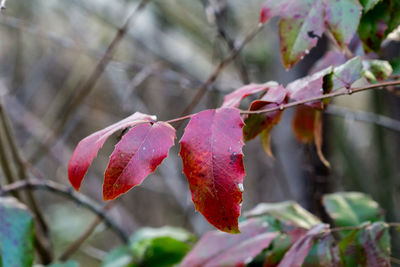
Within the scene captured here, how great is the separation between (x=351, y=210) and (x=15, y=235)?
2.08ft

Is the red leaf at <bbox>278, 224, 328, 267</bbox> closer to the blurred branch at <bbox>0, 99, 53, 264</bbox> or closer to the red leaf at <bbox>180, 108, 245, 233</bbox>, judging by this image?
the red leaf at <bbox>180, 108, 245, 233</bbox>

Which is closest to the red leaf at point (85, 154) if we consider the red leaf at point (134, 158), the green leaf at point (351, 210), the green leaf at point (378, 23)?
the red leaf at point (134, 158)

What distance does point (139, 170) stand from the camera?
44cm

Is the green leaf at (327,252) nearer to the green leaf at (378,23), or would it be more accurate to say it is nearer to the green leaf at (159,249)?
the green leaf at (378,23)

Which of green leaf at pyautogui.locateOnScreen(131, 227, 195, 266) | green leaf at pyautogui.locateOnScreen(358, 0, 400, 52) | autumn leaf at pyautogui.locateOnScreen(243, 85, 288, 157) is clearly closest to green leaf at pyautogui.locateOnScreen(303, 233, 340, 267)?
autumn leaf at pyautogui.locateOnScreen(243, 85, 288, 157)

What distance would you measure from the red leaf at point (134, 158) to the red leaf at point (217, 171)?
0.03 metres

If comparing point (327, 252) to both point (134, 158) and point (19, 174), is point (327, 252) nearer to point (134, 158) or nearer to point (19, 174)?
point (134, 158)

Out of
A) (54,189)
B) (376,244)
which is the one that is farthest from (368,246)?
(54,189)

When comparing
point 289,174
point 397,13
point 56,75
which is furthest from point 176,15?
point 397,13

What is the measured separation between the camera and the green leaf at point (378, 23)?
58cm

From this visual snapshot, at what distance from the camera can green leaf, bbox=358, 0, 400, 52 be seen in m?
0.58

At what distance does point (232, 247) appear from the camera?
26.4 inches

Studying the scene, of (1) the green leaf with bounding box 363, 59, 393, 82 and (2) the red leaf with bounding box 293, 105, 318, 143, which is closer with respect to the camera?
(1) the green leaf with bounding box 363, 59, 393, 82

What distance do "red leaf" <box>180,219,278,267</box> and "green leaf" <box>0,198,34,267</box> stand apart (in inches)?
10.8
